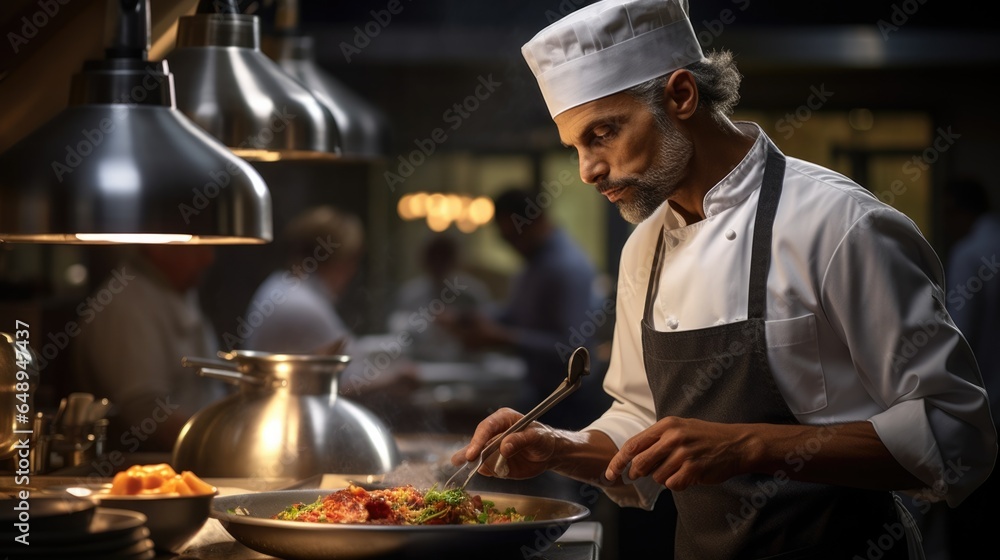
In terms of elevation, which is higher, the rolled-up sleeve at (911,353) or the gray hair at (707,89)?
the gray hair at (707,89)

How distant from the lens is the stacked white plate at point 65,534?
1280 millimetres

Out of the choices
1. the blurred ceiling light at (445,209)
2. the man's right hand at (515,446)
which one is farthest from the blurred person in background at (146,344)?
the blurred ceiling light at (445,209)

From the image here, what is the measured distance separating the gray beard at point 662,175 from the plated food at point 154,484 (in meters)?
0.86

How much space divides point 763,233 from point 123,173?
1.03m

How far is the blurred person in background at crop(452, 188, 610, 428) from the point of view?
548cm

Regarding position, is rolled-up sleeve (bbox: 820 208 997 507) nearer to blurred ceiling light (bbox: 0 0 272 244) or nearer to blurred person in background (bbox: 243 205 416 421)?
blurred ceiling light (bbox: 0 0 272 244)

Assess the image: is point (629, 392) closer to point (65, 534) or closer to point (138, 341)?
point (65, 534)

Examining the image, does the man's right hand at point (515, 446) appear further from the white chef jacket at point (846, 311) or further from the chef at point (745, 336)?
the white chef jacket at point (846, 311)

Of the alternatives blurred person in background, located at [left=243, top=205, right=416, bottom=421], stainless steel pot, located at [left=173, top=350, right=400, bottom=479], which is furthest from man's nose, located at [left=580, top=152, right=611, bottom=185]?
blurred person in background, located at [left=243, top=205, right=416, bottom=421]

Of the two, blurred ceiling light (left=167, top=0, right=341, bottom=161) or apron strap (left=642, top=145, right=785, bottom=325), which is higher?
blurred ceiling light (left=167, top=0, right=341, bottom=161)

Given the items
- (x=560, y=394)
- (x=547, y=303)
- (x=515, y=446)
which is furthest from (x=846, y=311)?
(x=547, y=303)

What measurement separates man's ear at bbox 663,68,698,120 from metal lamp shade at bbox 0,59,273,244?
0.75m

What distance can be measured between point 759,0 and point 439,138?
2220 millimetres

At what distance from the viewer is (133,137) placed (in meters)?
1.56
